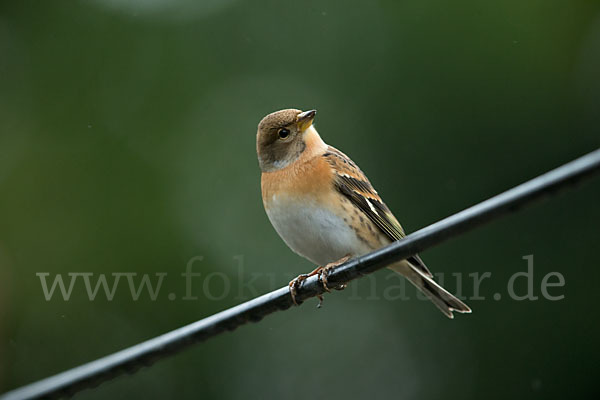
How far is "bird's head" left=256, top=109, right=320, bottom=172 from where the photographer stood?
15.1ft

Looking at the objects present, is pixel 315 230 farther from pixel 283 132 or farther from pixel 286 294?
pixel 286 294

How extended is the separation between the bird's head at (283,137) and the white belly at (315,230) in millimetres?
401

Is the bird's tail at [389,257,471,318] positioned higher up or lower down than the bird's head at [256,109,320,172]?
lower down

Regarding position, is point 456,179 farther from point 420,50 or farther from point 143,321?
point 143,321

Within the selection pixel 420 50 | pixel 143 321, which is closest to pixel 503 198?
pixel 420 50

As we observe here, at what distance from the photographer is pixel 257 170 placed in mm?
7215

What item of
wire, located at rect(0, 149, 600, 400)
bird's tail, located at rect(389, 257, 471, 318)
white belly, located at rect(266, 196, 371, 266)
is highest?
white belly, located at rect(266, 196, 371, 266)

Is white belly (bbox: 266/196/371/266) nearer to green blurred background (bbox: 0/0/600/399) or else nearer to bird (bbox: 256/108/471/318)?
bird (bbox: 256/108/471/318)

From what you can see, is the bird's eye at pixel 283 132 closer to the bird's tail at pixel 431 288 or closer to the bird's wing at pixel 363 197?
the bird's wing at pixel 363 197

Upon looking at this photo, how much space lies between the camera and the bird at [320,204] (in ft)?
13.9

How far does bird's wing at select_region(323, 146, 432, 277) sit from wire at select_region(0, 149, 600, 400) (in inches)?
55.4

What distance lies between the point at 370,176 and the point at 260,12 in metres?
2.41

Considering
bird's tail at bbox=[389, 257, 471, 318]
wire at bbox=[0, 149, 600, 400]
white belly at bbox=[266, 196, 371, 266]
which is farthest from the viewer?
bird's tail at bbox=[389, 257, 471, 318]

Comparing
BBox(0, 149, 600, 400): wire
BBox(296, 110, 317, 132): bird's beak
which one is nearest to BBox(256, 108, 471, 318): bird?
BBox(296, 110, 317, 132): bird's beak
